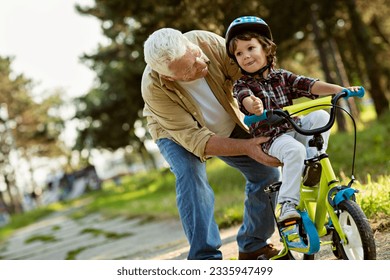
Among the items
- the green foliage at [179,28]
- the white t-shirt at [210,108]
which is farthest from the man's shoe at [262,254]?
the green foliage at [179,28]

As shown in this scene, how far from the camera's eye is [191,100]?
295 cm

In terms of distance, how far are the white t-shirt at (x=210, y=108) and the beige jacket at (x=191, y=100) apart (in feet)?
0.11

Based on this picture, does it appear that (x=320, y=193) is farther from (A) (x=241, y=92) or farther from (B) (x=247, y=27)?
(B) (x=247, y=27)

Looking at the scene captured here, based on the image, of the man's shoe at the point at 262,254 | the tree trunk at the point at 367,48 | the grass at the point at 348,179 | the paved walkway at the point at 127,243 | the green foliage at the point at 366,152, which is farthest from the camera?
the tree trunk at the point at 367,48

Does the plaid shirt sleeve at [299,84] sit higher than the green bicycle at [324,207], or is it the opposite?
the plaid shirt sleeve at [299,84]

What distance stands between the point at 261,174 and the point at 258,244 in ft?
1.27

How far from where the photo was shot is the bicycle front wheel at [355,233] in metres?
2.25

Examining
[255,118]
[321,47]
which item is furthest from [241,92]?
[321,47]

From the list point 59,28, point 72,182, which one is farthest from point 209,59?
point 72,182

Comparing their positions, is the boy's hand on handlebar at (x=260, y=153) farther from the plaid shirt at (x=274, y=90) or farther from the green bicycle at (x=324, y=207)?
the green bicycle at (x=324, y=207)

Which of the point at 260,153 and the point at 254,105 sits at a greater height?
the point at 254,105

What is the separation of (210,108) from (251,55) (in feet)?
1.54

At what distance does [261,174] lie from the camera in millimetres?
3135
